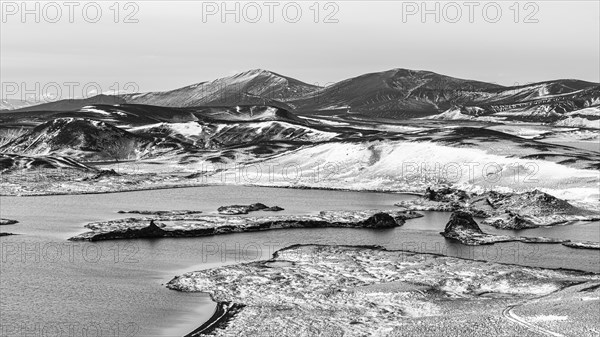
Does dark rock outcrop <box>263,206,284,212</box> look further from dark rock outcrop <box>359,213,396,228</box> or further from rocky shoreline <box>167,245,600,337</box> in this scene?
rocky shoreline <box>167,245,600,337</box>

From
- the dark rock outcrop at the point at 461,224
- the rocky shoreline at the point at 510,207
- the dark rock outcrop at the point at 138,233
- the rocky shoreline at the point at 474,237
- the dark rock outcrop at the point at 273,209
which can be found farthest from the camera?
the dark rock outcrop at the point at 273,209

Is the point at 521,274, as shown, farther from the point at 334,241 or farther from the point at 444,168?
the point at 444,168

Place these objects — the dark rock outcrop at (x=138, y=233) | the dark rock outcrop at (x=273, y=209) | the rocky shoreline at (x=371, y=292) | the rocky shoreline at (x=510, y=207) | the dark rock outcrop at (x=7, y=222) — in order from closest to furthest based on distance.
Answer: the rocky shoreline at (x=371, y=292)
the dark rock outcrop at (x=138, y=233)
the dark rock outcrop at (x=7, y=222)
the rocky shoreline at (x=510, y=207)
the dark rock outcrop at (x=273, y=209)

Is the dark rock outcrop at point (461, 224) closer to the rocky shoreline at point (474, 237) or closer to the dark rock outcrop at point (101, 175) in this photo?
the rocky shoreline at point (474, 237)

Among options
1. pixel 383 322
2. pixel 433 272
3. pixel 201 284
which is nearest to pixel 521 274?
pixel 433 272

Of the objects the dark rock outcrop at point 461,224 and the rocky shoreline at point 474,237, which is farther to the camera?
the dark rock outcrop at point 461,224

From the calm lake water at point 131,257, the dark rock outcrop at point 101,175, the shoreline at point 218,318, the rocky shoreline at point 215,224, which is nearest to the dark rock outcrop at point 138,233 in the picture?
the rocky shoreline at point 215,224
